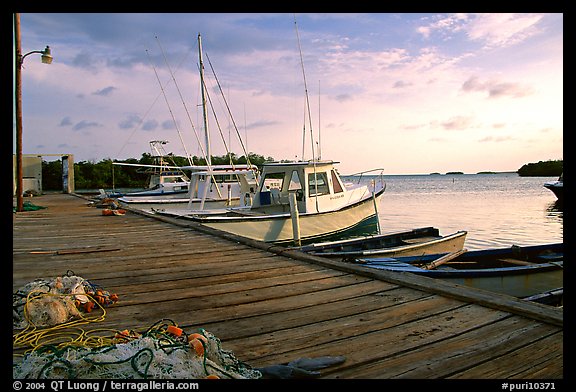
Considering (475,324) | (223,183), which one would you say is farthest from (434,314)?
(223,183)

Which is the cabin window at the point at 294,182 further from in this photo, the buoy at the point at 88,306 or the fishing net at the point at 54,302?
the buoy at the point at 88,306

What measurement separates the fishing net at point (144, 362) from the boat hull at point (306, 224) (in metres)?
8.39

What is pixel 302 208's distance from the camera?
12.6 metres

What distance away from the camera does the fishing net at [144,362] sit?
5.03ft

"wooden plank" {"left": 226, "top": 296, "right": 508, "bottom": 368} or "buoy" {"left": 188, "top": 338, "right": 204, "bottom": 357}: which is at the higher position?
"buoy" {"left": 188, "top": 338, "right": 204, "bottom": 357}

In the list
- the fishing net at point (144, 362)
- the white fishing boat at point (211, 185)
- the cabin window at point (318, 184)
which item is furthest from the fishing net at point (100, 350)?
the white fishing boat at point (211, 185)

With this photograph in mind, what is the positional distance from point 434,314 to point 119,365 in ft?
5.82

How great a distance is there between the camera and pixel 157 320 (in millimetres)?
2512

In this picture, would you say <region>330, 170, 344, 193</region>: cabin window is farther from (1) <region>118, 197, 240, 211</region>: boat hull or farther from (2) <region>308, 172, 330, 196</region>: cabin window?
(1) <region>118, 197, 240, 211</region>: boat hull

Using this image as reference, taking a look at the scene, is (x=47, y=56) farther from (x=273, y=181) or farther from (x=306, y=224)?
(x=306, y=224)

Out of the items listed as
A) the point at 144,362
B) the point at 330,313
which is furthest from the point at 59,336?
the point at 330,313

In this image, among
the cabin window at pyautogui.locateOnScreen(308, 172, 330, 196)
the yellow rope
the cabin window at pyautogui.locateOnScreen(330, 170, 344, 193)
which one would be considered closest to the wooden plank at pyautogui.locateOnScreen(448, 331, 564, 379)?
the yellow rope

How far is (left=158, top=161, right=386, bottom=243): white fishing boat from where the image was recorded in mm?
11281

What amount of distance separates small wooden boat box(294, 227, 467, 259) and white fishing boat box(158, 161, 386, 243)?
239cm
